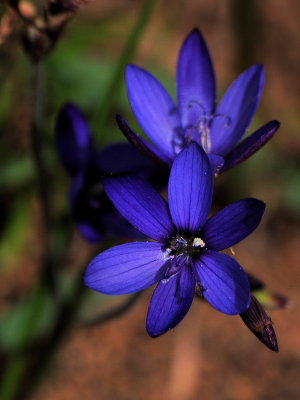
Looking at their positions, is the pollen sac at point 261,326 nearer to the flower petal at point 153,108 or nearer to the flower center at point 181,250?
the flower center at point 181,250

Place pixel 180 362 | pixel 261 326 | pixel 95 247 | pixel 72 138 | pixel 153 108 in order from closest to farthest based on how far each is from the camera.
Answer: pixel 261 326 < pixel 153 108 < pixel 72 138 < pixel 95 247 < pixel 180 362

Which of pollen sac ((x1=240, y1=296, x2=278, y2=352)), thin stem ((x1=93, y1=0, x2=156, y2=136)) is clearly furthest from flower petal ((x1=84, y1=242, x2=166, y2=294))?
thin stem ((x1=93, y1=0, x2=156, y2=136))

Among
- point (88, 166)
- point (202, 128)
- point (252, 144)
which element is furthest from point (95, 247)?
point (252, 144)

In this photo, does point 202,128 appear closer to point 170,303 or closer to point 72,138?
point 72,138

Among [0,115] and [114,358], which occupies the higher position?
[0,115]

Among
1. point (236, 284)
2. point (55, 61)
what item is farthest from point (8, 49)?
point (236, 284)

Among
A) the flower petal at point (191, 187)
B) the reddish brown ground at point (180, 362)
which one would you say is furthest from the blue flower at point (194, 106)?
the reddish brown ground at point (180, 362)

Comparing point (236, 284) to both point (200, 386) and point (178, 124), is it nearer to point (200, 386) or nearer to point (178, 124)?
point (178, 124)
